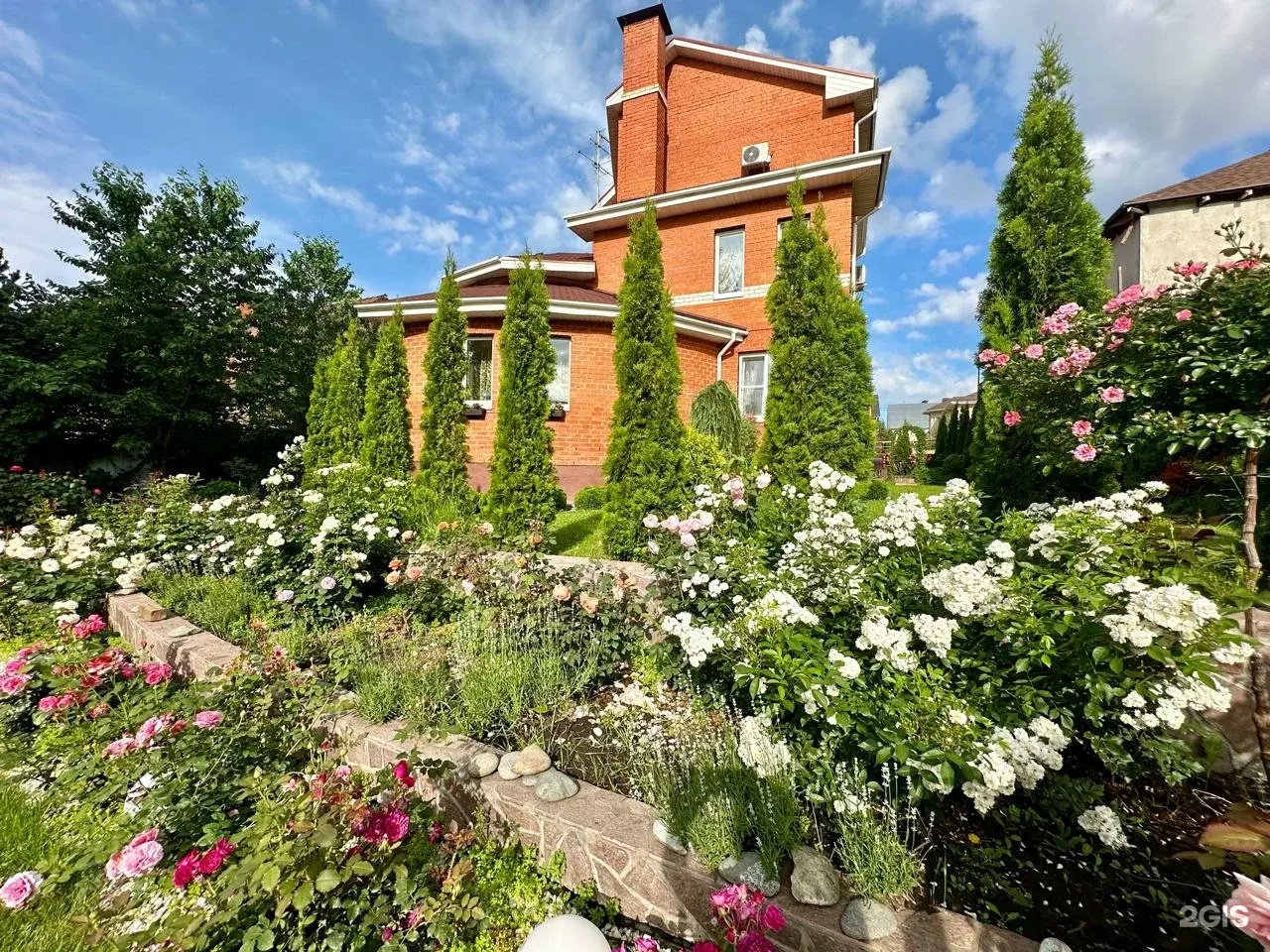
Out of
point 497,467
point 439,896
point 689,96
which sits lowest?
point 439,896

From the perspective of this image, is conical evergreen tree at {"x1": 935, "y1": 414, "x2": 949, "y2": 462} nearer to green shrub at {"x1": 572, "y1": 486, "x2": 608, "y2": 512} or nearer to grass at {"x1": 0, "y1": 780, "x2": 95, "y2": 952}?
green shrub at {"x1": 572, "y1": 486, "x2": 608, "y2": 512}

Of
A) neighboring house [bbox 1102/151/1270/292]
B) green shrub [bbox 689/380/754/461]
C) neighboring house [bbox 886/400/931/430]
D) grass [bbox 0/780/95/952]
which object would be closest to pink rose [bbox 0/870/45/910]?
grass [bbox 0/780/95/952]

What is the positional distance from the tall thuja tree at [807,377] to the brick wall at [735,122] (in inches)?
378

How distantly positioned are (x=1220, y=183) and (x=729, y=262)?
50.1ft

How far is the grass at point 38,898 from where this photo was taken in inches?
68.8

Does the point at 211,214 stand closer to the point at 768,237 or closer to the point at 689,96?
the point at 689,96

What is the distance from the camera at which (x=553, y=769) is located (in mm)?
2422

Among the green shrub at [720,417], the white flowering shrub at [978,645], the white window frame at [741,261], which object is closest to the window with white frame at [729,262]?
the white window frame at [741,261]

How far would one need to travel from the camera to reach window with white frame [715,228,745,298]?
12.6 meters

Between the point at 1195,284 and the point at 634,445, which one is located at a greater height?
the point at 1195,284

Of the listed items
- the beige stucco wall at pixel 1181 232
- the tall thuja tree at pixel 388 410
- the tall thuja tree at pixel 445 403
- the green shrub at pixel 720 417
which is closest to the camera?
the tall thuja tree at pixel 445 403

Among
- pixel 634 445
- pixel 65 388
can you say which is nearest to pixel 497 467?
pixel 634 445

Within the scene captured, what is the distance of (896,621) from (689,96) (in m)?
16.3

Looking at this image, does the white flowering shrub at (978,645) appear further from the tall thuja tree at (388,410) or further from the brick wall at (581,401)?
the tall thuja tree at (388,410)
